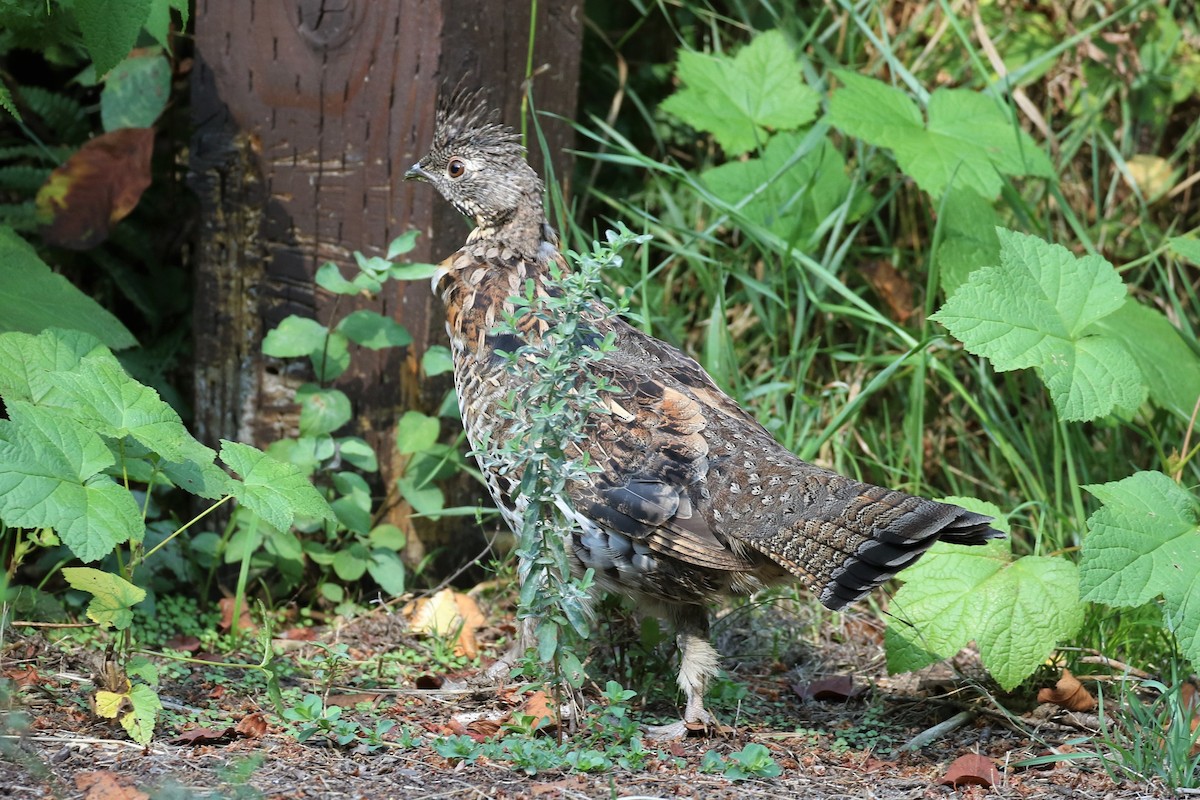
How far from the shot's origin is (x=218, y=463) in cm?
493

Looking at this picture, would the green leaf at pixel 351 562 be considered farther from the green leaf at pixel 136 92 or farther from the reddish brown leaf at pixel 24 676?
the green leaf at pixel 136 92

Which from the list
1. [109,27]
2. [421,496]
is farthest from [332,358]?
[109,27]

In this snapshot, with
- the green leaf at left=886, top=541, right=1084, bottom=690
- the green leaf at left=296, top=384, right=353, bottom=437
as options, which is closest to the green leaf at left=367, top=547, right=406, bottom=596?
the green leaf at left=296, top=384, right=353, bottom=437

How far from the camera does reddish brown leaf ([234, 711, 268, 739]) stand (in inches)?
137

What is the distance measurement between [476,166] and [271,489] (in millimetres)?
1433

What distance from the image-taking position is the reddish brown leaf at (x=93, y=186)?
477 cm

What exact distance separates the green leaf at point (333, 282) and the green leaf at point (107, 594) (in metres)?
1.42

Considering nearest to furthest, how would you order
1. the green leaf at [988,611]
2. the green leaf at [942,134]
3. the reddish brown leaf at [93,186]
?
the green leaf at [988,611]
the reddish brown leaf at [93,186]
the green leaf at [942,134]

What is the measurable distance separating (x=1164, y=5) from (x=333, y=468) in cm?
476

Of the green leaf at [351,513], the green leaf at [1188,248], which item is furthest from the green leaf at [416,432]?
the green leaf at [1188,248]

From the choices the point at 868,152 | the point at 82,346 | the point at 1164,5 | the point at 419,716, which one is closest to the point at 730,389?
the point at 868,152

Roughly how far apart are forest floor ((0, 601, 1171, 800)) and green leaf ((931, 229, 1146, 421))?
1.03 m

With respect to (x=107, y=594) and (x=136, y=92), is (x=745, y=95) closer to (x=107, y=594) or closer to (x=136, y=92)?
(x=136, y=92)

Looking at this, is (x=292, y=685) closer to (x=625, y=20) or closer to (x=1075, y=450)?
(x=1075, y=450)
